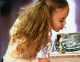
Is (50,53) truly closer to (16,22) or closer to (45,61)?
(45,61)

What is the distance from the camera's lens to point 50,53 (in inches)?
44.1

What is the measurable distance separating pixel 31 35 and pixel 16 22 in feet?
0.43

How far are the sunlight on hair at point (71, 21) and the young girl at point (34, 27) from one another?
0.08 feet

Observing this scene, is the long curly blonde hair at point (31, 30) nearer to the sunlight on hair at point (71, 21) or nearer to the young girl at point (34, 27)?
the young girl at point (34, 27)

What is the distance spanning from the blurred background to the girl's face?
27 mm

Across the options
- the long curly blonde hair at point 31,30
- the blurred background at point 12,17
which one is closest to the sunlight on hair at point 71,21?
the blurred background at point 12,17

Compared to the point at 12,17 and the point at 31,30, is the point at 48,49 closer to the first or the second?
the point at 31,30

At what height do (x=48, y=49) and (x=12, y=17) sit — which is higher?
(x=12, y=17)

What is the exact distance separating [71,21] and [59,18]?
8 centimetres

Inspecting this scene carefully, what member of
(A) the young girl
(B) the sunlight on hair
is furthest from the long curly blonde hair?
(B) the sunlight on hair

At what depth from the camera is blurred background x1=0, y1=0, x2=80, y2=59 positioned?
44.9 inches

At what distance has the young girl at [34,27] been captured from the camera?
113cm

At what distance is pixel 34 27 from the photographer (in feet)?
3.76

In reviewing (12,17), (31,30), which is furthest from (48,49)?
(12,17)
